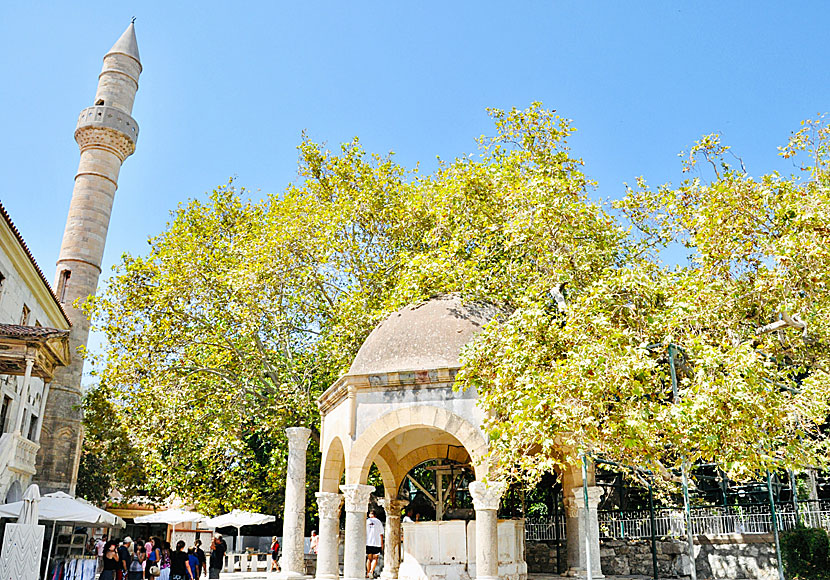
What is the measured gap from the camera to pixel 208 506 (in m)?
19.0

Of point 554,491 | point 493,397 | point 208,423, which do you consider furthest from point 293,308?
point 493,397

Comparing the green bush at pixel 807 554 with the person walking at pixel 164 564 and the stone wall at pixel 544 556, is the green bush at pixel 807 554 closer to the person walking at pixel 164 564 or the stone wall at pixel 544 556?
the stone wall at pixel 544 556

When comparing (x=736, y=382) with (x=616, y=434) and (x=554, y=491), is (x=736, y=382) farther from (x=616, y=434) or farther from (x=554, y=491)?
(x=554, y=491)

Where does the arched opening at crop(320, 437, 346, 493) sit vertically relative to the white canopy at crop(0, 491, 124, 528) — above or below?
above

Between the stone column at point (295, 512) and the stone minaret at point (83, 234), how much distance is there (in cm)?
1511

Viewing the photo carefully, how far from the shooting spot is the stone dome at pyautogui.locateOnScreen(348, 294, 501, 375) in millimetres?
12148

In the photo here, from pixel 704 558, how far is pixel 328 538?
892 centimetres

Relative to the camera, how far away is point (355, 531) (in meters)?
11.8

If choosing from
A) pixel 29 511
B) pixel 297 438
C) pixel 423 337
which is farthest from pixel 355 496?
pixel 29 511

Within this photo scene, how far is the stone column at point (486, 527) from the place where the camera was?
35.0 feet

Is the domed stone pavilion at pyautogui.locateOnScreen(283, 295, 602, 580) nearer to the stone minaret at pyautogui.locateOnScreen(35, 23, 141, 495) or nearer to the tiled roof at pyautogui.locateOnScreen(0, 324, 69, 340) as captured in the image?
the tiled roof at pyautogui.locateOnScreen(0, 324, 69, 340)

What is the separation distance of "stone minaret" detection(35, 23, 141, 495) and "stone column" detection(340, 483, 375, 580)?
1860 centimetres

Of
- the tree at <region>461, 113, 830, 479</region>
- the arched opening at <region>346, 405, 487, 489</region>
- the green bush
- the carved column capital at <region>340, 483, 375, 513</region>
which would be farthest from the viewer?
the green bush

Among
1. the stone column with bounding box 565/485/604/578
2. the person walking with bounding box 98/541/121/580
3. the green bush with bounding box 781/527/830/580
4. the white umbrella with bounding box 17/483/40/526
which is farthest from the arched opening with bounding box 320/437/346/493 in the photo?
the green bush with bounding box 781/527/830/580
